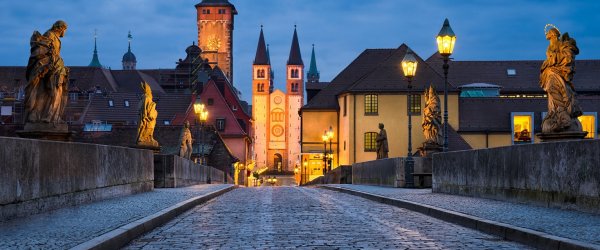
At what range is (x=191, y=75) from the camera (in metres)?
130

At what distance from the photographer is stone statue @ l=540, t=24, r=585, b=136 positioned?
16.7 meters

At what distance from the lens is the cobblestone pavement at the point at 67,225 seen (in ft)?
27.7

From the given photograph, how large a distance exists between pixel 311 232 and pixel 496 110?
204 feet

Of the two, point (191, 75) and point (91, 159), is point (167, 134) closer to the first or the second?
point (91, 159)

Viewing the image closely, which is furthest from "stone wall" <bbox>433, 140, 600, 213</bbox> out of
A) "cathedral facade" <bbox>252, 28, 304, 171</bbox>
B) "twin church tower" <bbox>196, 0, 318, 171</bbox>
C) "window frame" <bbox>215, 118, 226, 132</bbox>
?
"cathedral facade" <bbox>252, 28, 304, 171</bbox>

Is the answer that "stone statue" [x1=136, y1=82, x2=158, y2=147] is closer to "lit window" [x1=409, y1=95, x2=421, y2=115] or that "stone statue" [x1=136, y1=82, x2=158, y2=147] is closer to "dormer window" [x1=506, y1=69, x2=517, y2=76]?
"lit window" [x1=409, y1=95, x2=421, y2=115]

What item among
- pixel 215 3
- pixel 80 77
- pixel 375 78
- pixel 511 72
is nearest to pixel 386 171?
pixel 375 78

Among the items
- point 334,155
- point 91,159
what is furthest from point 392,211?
point 334,155

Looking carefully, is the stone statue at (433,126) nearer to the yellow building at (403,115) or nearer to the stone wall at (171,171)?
the stone wall at (171,171)

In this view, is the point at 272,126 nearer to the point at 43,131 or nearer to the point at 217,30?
the point at 217,30

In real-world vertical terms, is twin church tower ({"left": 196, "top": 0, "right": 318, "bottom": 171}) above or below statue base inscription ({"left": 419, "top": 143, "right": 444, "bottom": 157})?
above

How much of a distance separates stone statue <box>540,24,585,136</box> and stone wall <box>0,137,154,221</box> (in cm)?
904

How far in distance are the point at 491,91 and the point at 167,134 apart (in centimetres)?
3094

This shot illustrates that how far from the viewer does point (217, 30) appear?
18575 cm
